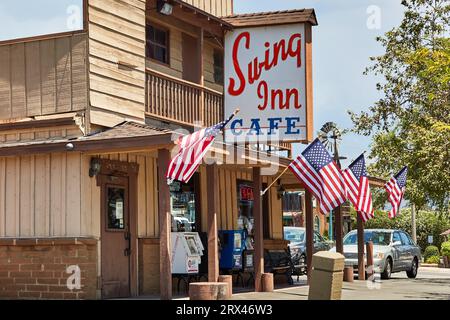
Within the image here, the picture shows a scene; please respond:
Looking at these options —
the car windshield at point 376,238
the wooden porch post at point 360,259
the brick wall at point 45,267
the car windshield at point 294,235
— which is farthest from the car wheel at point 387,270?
the brick wall at point 45,267

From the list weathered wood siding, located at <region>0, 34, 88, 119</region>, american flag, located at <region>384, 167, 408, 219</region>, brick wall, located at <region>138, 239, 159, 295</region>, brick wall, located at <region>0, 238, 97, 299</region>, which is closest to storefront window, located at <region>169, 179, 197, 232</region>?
brick wall, located at <region>138, 239, 159, 295</region>

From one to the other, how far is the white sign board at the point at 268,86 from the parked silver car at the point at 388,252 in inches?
290

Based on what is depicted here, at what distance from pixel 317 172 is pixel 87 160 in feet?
15.6

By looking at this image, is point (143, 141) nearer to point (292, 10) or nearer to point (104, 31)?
point (104, 31)

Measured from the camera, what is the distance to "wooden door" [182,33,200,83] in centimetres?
2052

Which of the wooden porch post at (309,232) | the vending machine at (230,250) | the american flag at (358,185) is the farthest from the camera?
the wooden porch post at (309,232)

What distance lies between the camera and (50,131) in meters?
16.3

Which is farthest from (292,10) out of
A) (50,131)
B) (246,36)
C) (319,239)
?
(319,239)

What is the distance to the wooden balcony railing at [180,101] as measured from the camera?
58.7 feet

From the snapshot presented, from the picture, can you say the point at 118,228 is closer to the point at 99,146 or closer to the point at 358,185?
the point at 99,146

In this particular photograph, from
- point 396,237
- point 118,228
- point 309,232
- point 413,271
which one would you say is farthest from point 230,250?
point 413,271

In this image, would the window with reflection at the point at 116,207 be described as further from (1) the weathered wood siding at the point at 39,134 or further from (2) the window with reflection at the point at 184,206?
(2) the window with reflection at the point at 184,206

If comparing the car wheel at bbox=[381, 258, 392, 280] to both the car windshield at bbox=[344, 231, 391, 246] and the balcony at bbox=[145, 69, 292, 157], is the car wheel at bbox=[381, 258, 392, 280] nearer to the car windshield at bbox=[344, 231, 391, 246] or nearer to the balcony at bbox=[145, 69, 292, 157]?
the car windshield at bbox=[344, 231, 391, 246]
